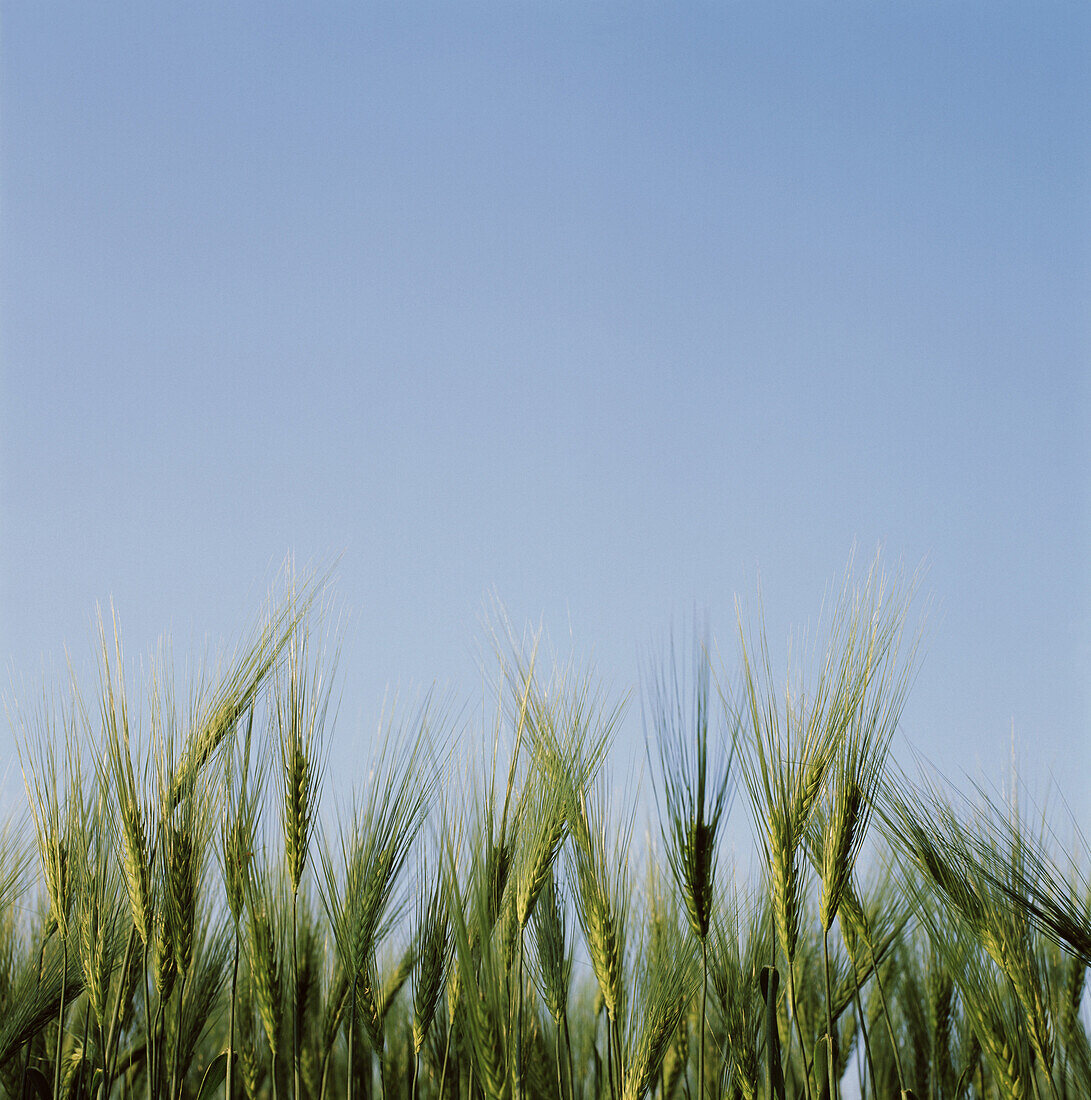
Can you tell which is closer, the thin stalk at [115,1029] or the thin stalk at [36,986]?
the thin stalk at [115,1029]

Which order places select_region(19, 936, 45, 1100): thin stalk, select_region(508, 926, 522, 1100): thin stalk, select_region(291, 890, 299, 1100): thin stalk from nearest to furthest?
select_region(508, 926, 522, 1100): thin stalk
select_region(291, 890, 299, 1100): thin stalk
select_region(19, 936, 45, 1100): thin stalk

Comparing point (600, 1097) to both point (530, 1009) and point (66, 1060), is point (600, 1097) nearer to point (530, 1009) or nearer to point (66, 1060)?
point (530, 1009)

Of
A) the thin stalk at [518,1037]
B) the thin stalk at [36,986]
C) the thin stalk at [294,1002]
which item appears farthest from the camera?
the thin stalk at [36,986]

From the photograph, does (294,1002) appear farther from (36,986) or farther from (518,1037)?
(36,986)

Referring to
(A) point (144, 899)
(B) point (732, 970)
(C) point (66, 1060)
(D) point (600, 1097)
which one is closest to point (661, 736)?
(B) point (732, 970)

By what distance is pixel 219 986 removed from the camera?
→ 2396 millimetres

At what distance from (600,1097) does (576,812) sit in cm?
89

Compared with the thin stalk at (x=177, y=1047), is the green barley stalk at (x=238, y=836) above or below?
above

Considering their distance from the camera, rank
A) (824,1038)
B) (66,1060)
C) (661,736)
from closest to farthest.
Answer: (661,736) < (824,1038) < (66,1060)

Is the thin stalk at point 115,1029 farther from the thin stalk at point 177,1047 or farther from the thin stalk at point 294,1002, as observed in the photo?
the thin stalk at point 294,1002

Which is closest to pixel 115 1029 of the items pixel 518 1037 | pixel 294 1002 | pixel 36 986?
pixel 294 1002

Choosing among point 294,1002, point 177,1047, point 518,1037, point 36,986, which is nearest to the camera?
point 518,1037

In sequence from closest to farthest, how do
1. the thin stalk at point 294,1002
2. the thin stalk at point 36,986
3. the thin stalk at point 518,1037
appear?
the thin stalk at point 518,1037 → the thin stalk at point 294,1002 → the thin stalk at point 36,986

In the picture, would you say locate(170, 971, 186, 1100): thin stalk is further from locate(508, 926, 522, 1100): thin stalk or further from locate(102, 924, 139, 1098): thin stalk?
locate(508, 926, 522, 1100): thin stalk
